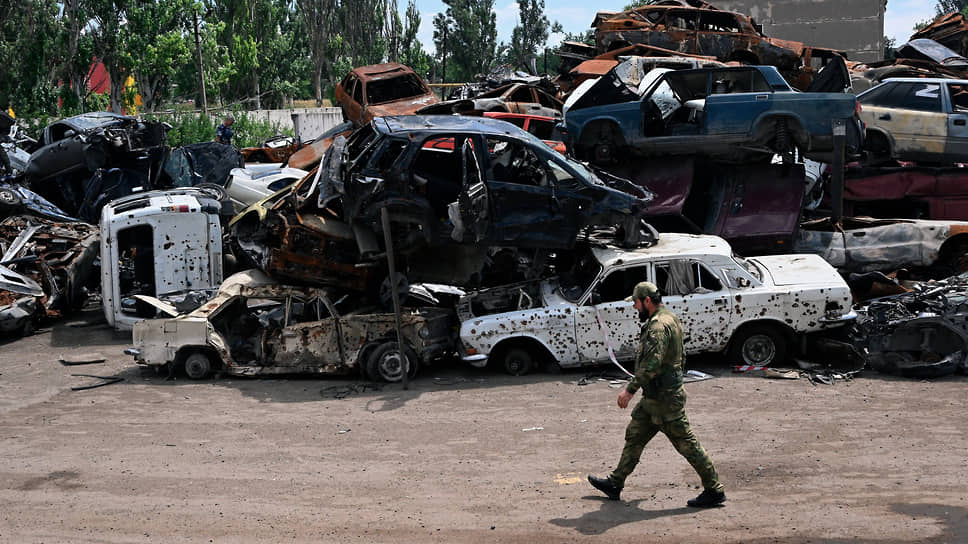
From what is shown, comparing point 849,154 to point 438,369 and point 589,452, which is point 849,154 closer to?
point 438,369

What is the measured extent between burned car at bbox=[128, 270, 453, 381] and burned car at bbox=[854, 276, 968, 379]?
188 inches

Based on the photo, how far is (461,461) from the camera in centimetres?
786

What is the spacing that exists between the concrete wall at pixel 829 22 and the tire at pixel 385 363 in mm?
32204

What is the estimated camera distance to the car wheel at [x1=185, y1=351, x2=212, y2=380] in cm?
1089

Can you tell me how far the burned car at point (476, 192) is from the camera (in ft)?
35.4

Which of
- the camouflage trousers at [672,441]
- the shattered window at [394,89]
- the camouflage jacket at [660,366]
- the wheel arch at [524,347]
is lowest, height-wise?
the camouflage trousers at [672,441]

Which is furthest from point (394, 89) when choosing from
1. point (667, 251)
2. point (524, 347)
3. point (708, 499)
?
point (708, 499)

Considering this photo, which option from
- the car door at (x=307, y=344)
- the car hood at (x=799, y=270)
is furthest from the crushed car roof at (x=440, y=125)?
the car hood at (x=799, y=270)

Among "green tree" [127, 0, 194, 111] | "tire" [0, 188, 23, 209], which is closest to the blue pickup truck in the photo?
"tire" [0, 188, 23, 209]

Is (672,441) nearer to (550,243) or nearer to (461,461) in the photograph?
(461,461)

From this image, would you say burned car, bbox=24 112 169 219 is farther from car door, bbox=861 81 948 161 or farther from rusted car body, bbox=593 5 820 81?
car door, bbox=861 81 948 161

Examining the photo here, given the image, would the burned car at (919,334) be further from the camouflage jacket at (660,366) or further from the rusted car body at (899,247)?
the camouflage jacket at (660,366)

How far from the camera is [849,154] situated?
13.8 m

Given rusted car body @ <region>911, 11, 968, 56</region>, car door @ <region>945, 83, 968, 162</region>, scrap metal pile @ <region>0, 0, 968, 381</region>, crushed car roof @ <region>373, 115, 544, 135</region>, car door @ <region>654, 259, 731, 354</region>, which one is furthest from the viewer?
rusted car body @ <region>911, 11, 968, 56</region>
